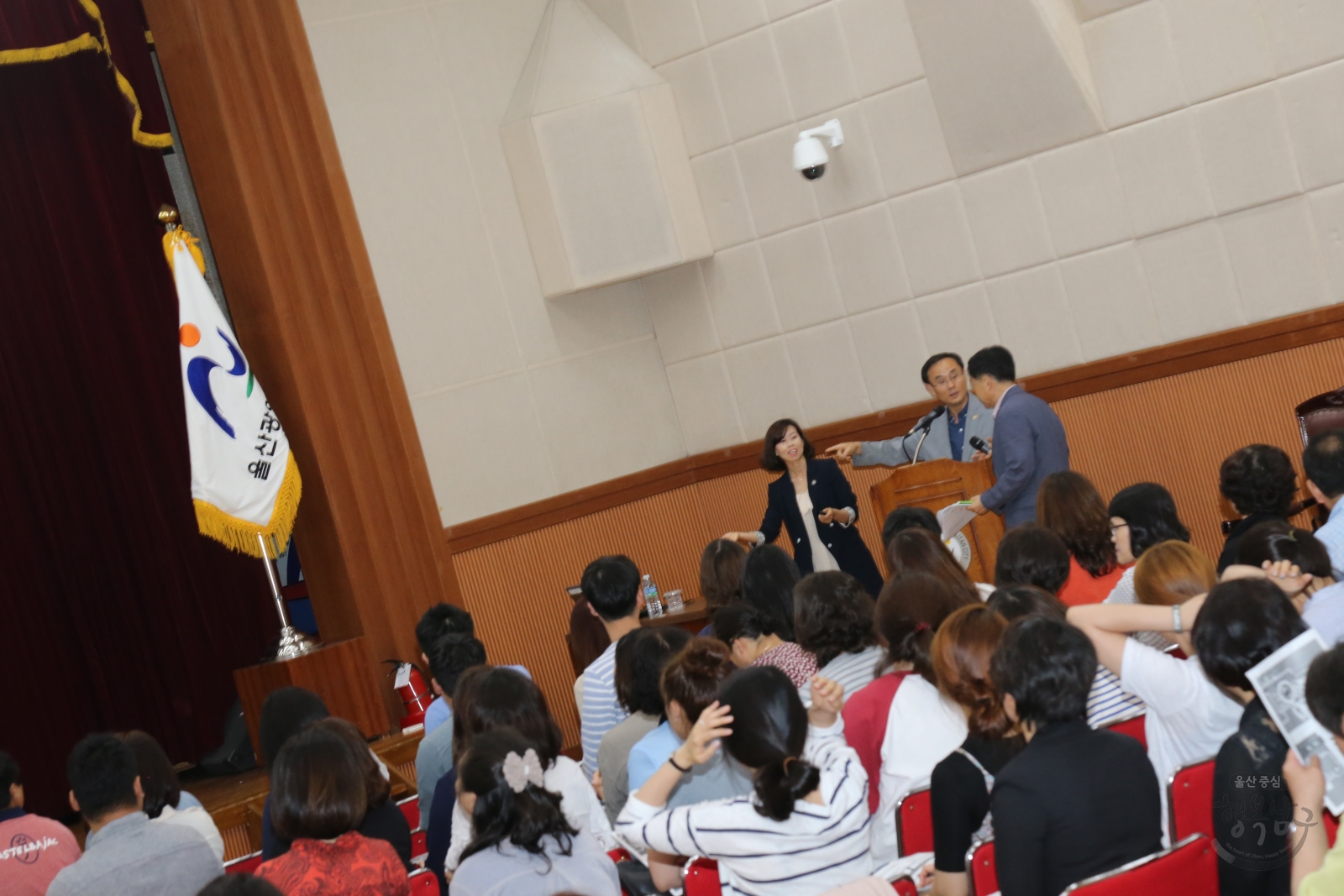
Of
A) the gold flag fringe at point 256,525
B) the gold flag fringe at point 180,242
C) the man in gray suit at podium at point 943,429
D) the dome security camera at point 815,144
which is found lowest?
the man in gray suit at podium at point 943,429

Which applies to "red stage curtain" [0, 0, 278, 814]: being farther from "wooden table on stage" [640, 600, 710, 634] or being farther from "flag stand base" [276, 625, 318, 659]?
"wooden table on stage" [640, 600, 710, 634]

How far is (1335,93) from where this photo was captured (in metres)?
5.42

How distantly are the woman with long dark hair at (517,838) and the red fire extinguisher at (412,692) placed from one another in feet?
12.1

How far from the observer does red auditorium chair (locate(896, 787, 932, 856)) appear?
7.59 ft

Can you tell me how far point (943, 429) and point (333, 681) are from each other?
294 centimetres

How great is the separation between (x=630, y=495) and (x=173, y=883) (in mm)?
4515

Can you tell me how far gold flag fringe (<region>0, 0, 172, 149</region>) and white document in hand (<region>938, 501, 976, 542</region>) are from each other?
3.95 m

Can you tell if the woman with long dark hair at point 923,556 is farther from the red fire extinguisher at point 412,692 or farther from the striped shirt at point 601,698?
the red fire extinguisher at point 412,692

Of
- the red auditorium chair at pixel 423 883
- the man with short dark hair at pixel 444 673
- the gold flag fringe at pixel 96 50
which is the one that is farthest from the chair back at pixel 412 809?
the gold flag fringe at pixel 96 50

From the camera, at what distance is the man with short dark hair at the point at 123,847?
272cm

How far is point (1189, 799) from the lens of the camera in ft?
6.89

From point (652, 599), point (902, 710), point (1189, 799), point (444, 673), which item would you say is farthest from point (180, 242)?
point (1189, 799)

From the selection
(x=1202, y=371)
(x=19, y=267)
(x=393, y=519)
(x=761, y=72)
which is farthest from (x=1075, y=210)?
(x=19, y=267)

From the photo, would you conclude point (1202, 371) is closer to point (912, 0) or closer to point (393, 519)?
point (912, 0)
